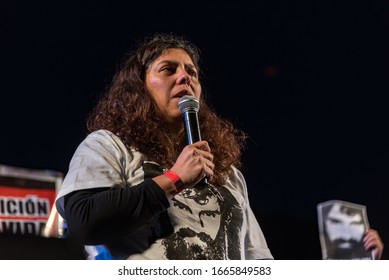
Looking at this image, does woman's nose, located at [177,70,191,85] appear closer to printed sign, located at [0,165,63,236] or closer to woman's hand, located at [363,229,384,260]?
printed sign, located at [0,165,63,236]

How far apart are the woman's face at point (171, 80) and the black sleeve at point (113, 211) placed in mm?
365

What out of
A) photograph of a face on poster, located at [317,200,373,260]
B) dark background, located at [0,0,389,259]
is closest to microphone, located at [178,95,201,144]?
dark background, located at [0,0,389,259]

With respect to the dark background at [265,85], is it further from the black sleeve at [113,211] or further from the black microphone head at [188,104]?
the black sleeve at [113,211]

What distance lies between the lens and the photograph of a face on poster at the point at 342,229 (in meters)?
1.83

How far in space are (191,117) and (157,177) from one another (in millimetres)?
223

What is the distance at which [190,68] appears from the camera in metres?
1.70

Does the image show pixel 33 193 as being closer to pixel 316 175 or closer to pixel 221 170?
pixel 221 170

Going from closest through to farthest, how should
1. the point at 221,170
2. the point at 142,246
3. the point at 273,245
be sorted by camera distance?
1. the point at 142,246
2. the point at 221,170
3. the point at 273,245

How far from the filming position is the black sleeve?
1.25m

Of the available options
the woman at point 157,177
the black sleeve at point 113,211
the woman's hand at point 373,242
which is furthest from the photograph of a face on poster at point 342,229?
the black sleeve at point 113,211

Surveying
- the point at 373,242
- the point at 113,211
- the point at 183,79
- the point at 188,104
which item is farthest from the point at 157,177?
the point at 373,242

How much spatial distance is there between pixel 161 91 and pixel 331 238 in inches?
30.1

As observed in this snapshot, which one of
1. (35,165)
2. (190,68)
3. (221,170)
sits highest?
(190,68)

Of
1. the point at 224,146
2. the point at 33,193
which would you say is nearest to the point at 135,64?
the point at 224,146
